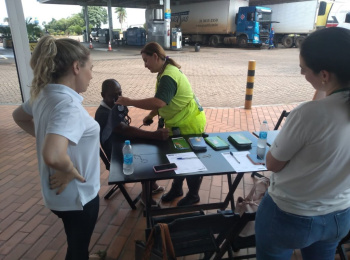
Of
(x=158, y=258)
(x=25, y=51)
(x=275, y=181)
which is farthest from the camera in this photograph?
(x=25, y=51)

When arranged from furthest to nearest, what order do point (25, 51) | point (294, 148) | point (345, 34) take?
point (25, 51) → point (294, 148) → point (345, 34)

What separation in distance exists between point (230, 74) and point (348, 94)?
32.0 feet

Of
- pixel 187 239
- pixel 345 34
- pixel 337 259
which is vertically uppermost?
pixel 345 34

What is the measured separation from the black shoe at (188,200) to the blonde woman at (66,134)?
54.2 inches

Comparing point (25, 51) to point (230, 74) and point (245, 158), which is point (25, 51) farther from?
point (230, 74)

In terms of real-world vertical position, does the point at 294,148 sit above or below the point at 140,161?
above

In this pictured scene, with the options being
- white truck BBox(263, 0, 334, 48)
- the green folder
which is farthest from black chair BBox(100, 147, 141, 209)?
white truck BBox(263, 0, 334, 48)

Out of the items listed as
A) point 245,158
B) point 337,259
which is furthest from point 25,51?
point 337,259

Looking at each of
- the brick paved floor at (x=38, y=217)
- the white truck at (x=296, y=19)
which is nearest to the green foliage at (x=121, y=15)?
the white truck at (x=296, y=19)

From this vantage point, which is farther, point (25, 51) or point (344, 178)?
point (25, 51)

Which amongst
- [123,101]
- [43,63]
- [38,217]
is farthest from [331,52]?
[38,217]

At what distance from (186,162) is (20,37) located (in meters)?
3.82

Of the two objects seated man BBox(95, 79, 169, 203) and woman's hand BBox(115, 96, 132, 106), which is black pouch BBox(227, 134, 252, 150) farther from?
woman's hand BBox(115, 96, 132, 106)

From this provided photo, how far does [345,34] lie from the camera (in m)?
1.02
